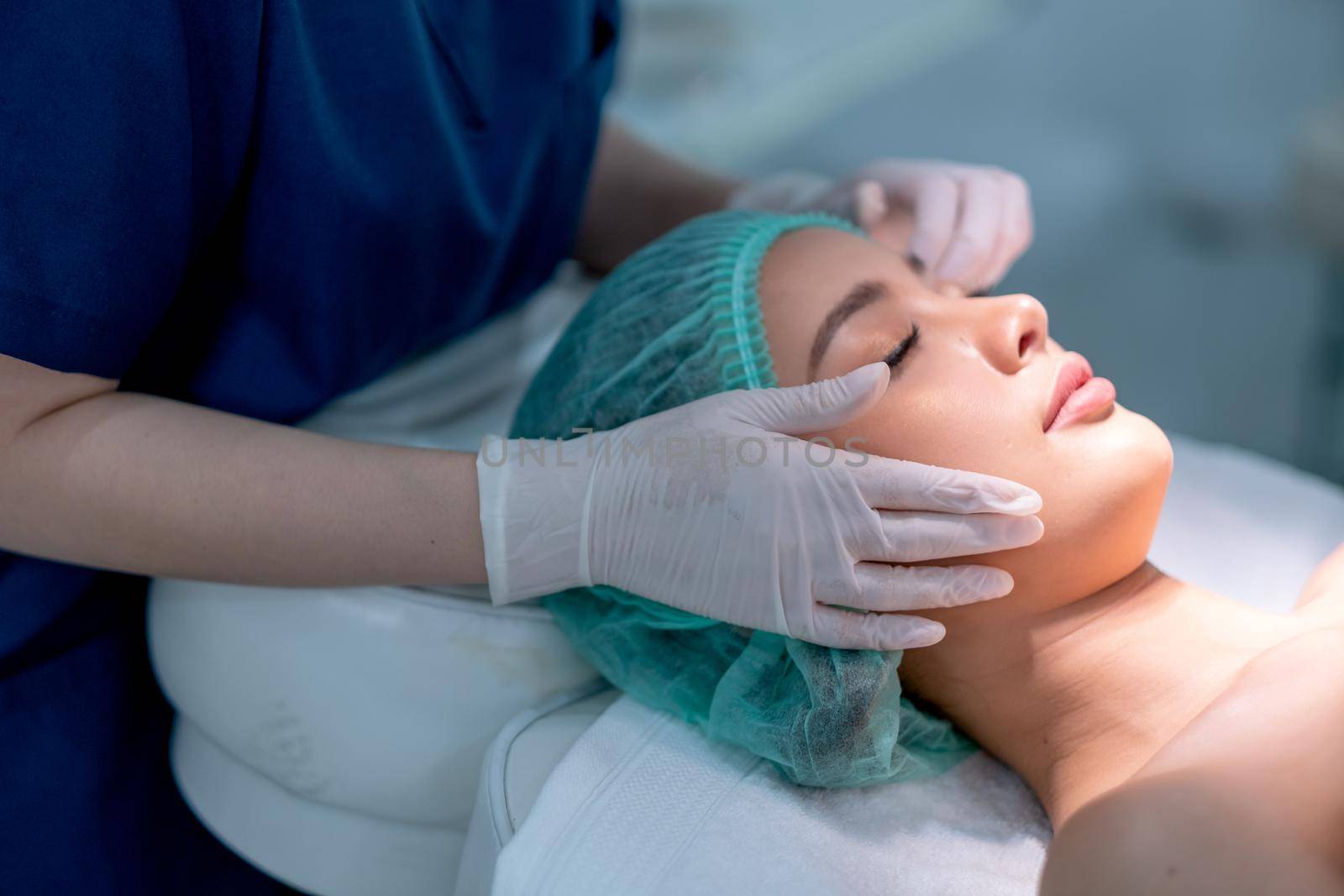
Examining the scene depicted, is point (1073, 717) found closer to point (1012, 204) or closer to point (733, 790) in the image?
point (733, 790)

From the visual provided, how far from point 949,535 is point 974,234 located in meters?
0.50

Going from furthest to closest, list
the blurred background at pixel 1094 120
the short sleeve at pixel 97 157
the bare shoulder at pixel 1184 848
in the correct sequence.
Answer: the blurred background at pixel 1094 120 < the short sleeve at pixel 97 157 < the bare shoulder at pixel 1184 848

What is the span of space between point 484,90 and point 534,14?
11cm

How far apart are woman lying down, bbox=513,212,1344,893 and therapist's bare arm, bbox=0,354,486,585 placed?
0.61 ft

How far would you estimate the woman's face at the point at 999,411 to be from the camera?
37.3 inches

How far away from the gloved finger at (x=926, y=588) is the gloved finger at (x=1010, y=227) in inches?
18.4

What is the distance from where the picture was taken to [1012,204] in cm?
133

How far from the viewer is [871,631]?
92 cm

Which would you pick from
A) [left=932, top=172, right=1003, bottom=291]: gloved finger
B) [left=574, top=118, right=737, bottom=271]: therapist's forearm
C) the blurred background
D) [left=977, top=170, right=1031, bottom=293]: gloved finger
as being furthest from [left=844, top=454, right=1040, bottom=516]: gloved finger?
the blurred background

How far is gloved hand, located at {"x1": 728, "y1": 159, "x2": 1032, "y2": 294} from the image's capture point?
1.23 meters

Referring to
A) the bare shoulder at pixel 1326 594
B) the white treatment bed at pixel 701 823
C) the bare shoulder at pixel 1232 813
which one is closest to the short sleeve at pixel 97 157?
the white treatment bed at pixel 701 823

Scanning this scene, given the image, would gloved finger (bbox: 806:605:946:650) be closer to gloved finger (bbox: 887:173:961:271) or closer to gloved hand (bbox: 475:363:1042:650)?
gloved hand (bbox: 475:363:1042:650)

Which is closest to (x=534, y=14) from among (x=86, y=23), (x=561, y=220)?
(x=561, y=220)

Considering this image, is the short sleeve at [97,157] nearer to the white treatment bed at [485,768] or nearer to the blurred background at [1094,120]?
the white treatment bed at [485,768]
